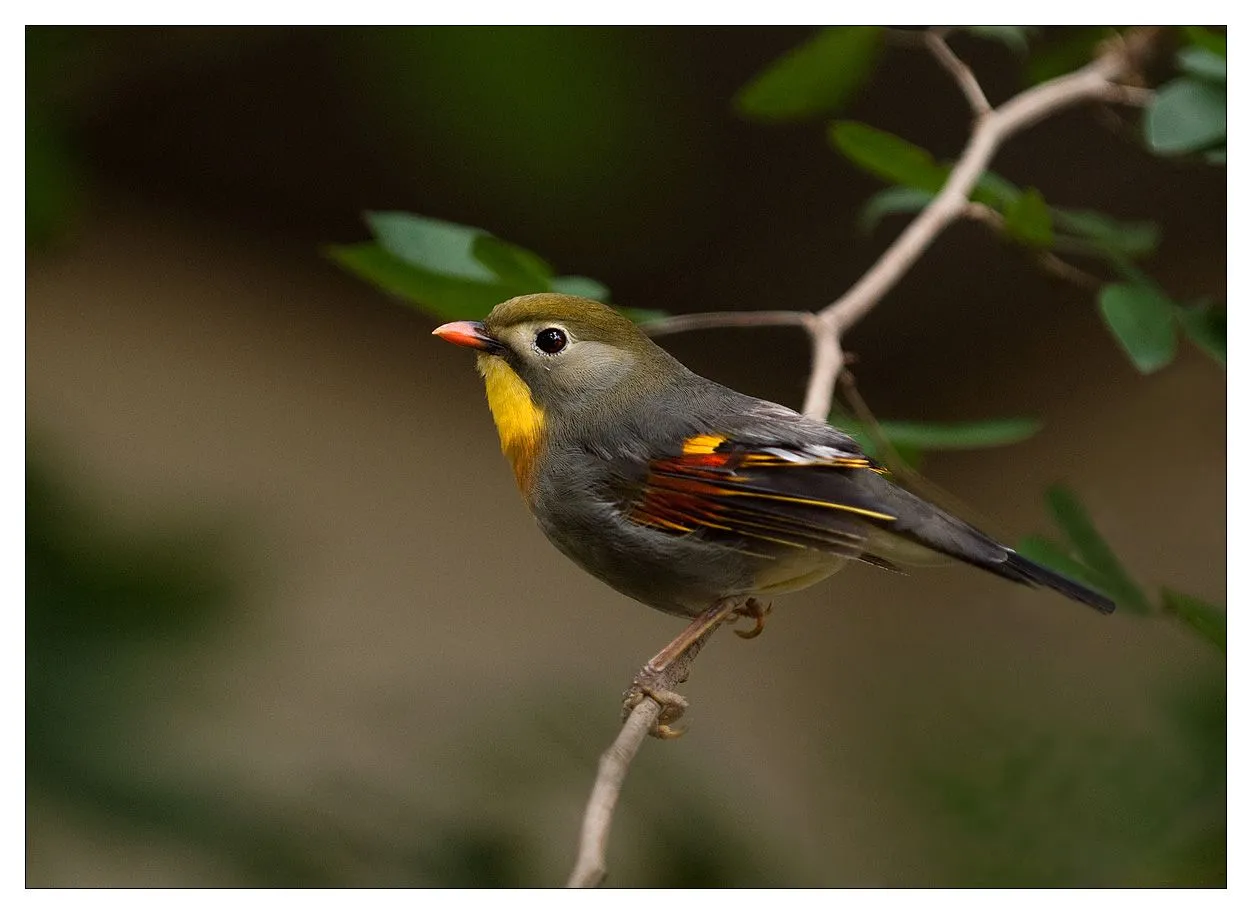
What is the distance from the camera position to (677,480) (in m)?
1.93

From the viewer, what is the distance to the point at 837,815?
2.48 m

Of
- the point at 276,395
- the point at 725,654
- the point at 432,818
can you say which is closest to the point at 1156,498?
the point at 725,654

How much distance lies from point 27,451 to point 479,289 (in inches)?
31.9

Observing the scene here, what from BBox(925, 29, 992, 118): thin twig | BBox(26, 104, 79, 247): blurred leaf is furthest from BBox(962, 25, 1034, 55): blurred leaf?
BBox(26, 104, 79, 247): blurred leaf

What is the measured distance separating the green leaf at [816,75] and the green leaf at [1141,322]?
0.71 m

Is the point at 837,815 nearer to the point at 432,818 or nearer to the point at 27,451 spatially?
the point at 432,818

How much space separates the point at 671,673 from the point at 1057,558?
585mm

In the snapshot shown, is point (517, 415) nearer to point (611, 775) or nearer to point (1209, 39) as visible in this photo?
point (611, 775)

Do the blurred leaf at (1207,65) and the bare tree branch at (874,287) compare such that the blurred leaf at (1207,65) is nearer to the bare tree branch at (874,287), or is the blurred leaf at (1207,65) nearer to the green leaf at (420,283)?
the bare tree branch at (874,287)

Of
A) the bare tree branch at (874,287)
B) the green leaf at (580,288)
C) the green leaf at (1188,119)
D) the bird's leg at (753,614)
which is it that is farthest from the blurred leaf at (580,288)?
the green leaf at (1188,119)

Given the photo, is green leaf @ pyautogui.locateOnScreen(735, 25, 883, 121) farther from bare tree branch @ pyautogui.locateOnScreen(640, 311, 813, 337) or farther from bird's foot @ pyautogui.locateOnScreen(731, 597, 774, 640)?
bird's foot @ pyautogui.locateOnScreen(731, 597, 774, 640)

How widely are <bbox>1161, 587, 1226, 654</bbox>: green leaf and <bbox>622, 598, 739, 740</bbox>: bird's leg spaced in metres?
0.62

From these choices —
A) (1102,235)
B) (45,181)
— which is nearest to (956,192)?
(1102,235)

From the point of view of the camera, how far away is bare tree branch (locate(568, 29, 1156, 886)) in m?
1.59
